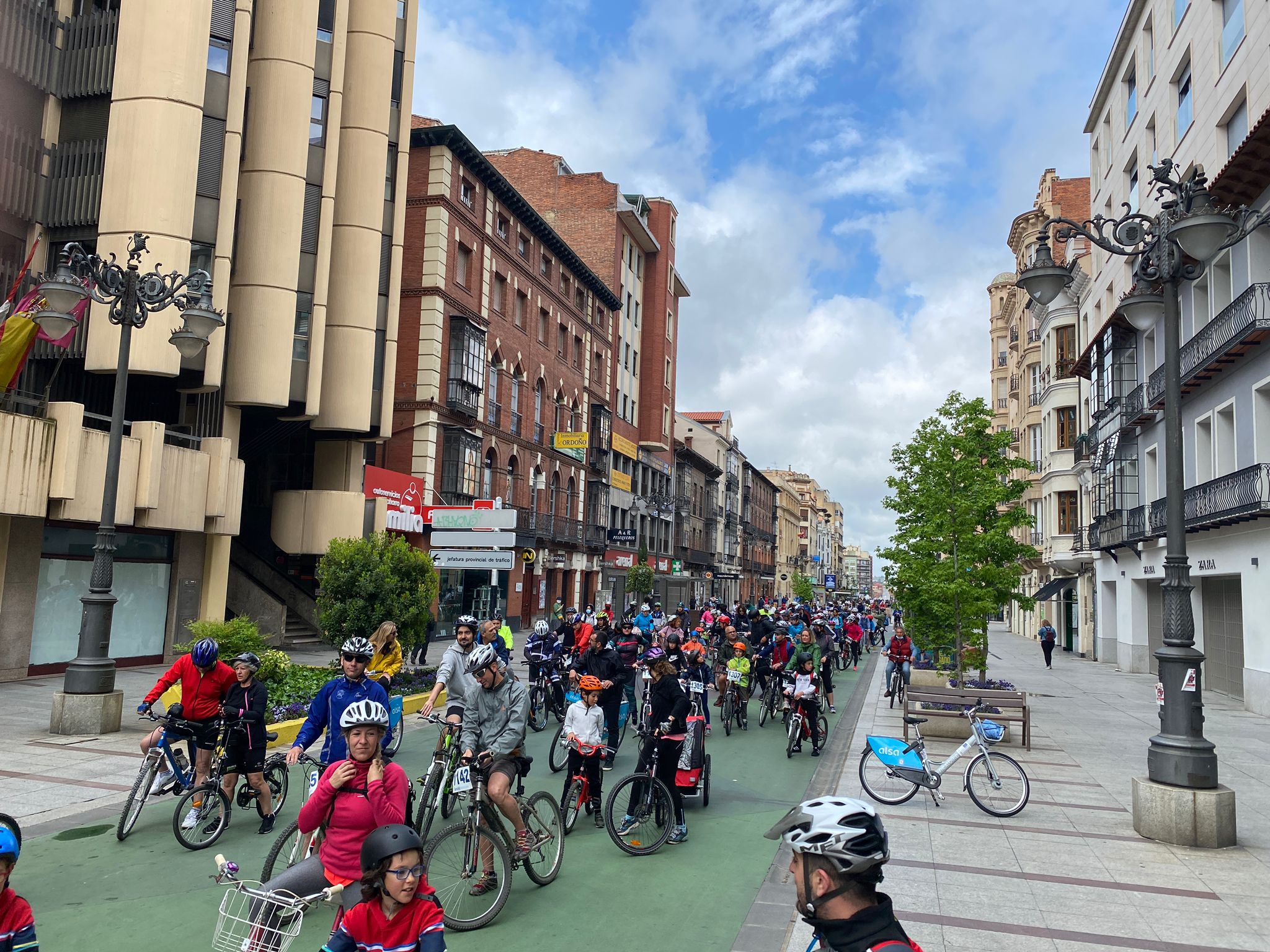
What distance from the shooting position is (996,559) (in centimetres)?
1702

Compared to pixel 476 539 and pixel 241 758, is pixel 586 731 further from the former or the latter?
pixel 476 539

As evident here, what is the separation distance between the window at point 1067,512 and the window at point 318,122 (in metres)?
34.8

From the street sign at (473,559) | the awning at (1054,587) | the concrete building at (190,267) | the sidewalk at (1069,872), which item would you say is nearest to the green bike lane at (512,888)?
the sidewalk at (1069,872)

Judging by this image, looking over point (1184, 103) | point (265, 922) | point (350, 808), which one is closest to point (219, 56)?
point (350, 808)

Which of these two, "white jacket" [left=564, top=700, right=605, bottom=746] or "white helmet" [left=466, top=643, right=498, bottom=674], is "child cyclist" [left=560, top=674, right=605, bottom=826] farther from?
"white helmet" [left=466, top=643, right=498, bottom=674]

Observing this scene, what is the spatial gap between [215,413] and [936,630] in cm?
1813

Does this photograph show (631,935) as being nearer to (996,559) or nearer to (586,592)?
(996,559)

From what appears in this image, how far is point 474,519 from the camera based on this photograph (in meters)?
19.5

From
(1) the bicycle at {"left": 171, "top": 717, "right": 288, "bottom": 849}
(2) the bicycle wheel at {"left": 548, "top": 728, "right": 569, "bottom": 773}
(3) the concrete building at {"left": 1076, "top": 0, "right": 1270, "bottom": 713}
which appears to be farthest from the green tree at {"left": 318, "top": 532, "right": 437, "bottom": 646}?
(3) the concrete building at {"left": 1076, "top": 0, "right": 1270, "bottom": 713}

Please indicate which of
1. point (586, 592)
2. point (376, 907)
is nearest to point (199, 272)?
point (376, 907)

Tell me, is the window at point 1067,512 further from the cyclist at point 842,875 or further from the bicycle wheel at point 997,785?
the cyclist at point 842,875

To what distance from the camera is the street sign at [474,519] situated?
62.0 ft

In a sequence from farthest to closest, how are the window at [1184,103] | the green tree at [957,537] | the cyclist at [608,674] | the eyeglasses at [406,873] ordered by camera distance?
the window at [1184,103]
the green tree at [957,537]
the cyclist at [608,674]
the eyeglasses at [406,873]

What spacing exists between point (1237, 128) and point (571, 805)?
74.1 ft
